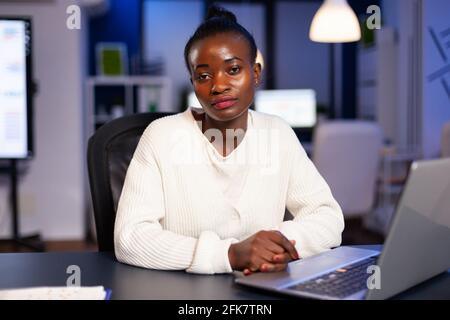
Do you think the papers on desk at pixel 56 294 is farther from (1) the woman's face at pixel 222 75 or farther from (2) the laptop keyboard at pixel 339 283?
(1) the woman's face at pixel 222 75

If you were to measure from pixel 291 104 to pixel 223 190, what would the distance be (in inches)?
180

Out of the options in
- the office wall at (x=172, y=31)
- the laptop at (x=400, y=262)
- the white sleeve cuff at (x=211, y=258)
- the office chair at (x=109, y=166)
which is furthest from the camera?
the office wall at (x=172, y=31)

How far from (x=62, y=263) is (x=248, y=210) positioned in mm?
364

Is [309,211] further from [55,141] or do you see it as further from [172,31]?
[172,31]

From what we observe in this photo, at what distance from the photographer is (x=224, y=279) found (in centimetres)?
98

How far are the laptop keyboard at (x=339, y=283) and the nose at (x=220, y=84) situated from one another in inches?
15.1

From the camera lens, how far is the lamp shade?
2025 mm

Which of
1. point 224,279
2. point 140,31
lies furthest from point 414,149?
point 224,279

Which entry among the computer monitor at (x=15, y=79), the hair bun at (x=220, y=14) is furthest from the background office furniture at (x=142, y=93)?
the hair bun at (x=220, y=14)

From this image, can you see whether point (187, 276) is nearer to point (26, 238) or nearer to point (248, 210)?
point (248, 210)

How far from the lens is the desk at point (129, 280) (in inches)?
35.2

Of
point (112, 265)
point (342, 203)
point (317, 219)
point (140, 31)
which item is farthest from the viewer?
point (140, 31)

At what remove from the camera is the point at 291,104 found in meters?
5.75

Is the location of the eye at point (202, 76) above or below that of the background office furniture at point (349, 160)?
above
